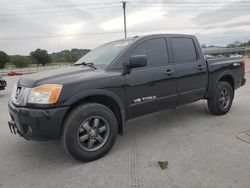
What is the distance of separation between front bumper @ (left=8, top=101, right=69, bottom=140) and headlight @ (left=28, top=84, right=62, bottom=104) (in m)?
0.11

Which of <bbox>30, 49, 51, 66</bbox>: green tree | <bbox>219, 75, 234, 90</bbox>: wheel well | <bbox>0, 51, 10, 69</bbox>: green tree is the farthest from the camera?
<bbox>30, 49, 51, 66</bbox>: green tree

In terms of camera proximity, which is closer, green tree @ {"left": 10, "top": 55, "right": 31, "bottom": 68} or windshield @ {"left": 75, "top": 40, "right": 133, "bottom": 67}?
windshield @ {"left": 75, "top": 40, "right": 133, "bottom": 67}

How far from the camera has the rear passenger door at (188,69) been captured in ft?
14.5

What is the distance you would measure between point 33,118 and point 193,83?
3.02 metres

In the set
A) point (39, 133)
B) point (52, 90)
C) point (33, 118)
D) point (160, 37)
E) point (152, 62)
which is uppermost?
point (160, 37)

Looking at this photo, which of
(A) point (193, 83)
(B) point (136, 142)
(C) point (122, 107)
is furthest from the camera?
(A) point (193, 83)

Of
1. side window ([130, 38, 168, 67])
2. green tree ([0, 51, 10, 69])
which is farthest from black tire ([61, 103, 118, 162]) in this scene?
green tree ([0, 51, 10, 69])

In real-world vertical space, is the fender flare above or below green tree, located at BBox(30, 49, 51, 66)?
below

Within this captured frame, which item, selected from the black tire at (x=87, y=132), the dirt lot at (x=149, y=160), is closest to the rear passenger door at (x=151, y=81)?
the black tire at (x=87, y=132)

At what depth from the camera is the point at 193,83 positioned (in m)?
4.61

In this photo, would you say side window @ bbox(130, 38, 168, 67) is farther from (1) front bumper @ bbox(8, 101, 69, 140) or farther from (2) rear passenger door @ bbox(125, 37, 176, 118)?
(1) front bumper @ bbox(8, 101, 69, 140)

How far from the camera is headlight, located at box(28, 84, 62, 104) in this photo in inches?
117

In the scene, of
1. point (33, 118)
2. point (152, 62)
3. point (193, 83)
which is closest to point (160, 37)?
point (152, 62)

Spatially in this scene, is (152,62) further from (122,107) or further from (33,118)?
(33,118)
